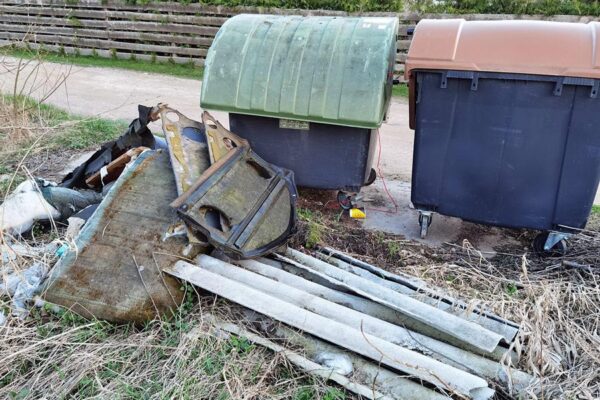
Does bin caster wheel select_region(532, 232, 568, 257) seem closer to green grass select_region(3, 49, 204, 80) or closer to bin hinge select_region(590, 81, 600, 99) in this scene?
bin hinge select_region(590, 81, 600, 99)

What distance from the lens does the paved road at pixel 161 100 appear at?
14.9 feet

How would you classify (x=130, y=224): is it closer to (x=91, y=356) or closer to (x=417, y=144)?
(x=91, y=356)

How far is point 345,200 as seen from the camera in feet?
14.5

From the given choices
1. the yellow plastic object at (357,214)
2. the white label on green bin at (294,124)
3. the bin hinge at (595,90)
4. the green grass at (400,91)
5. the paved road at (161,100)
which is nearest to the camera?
the bin hinge at (595,90)

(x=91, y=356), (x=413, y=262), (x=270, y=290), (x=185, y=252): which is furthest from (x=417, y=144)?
(x=91, y=356)

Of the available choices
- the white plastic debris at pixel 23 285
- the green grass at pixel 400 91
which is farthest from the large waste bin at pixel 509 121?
the green grass at pixel 400 91

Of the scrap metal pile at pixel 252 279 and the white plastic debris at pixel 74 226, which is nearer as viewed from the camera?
the scrap metal pile at pixel 252 279

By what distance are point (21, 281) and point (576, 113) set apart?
11.6 ft

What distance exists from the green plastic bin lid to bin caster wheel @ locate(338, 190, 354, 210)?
31.5 inches

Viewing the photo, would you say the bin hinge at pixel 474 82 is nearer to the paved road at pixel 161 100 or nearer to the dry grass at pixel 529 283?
the dry grass at pixel 529 283

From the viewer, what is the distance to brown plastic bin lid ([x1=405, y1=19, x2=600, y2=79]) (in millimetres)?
3135

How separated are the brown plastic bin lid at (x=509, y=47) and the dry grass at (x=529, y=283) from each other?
1.22 meters

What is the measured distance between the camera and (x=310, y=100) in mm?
3861

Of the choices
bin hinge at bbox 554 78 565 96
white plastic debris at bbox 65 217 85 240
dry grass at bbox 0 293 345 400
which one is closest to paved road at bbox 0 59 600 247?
bin hinge at bbox 554 78 565 96
